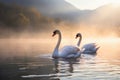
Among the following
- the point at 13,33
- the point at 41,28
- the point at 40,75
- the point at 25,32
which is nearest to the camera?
the point at 40,75

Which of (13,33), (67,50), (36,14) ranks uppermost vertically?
(36,14)

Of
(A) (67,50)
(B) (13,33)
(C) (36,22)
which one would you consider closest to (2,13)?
(C) (36,22)

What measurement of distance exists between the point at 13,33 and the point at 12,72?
101361 mm

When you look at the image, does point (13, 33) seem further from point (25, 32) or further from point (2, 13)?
point (2, 13)

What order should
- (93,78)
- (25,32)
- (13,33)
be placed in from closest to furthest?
(93,78) → (13,33) → (25,32)

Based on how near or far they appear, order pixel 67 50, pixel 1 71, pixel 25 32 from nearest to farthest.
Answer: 1. pixel 1 71
2. pixel 67 50
3. pixel 25 32

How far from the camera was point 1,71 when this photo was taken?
19109 millimetres

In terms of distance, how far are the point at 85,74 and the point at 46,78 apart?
2144 mm

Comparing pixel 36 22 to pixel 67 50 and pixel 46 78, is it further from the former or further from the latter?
pixel 46 78

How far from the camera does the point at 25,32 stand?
127m

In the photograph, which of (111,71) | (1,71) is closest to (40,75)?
(1,71)

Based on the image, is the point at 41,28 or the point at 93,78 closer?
the point at 93,78

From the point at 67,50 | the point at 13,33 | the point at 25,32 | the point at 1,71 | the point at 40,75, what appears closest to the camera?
the point at 40,75

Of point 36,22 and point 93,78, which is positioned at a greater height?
point 36,22
